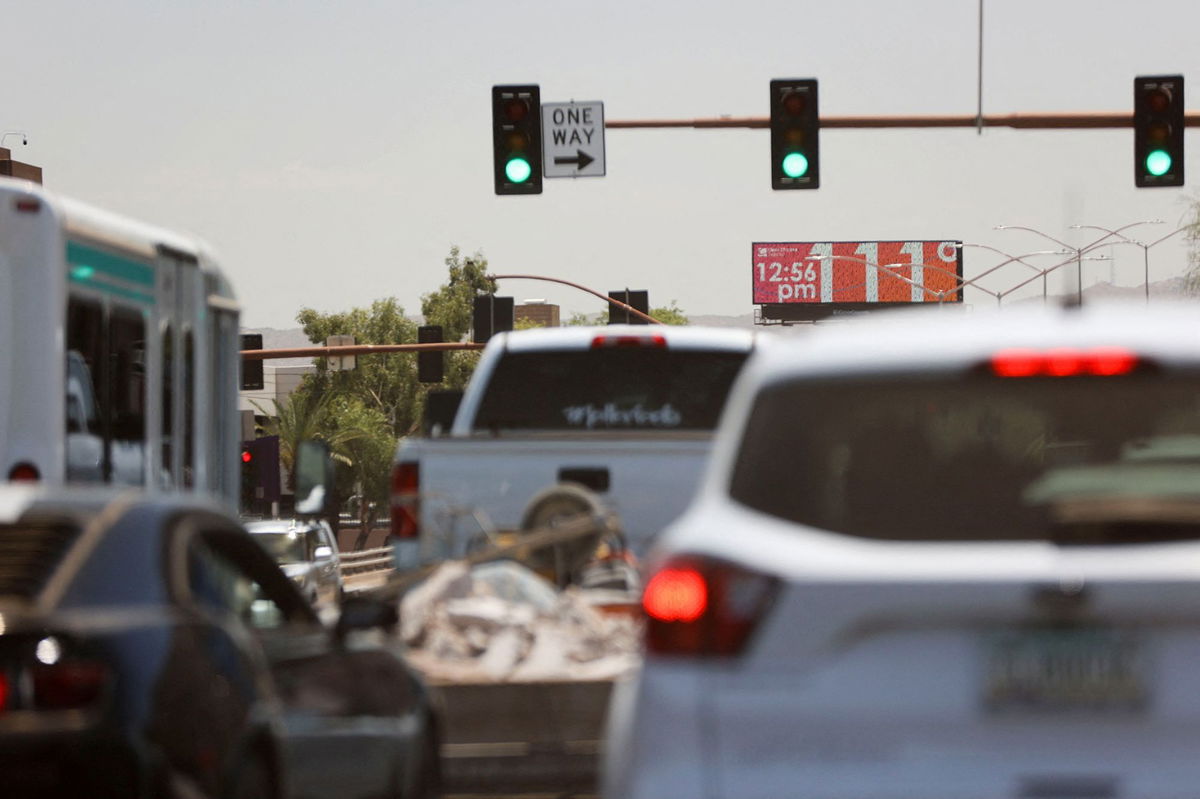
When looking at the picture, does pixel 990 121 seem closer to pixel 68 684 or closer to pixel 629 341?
pixel 629 341

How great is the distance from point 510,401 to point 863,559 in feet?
22.9

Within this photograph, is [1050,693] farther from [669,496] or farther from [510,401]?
[510,401]

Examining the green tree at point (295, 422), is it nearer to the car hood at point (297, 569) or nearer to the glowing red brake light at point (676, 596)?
the car hood at point (297, 569)

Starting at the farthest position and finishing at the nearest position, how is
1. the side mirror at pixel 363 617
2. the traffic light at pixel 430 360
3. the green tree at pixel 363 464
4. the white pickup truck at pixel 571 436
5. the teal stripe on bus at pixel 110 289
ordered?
the green tree at pixel 363 464, the traffic light at pixel 430 360, the teal stripe on bus at pixel 110 289, the white pickup truck at pixel 571 436, the side mirror at pixel 363 617

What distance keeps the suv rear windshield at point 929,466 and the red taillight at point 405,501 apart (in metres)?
4.52

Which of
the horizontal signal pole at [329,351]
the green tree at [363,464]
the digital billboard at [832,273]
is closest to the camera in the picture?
the horizontal signal pole at [329,351]

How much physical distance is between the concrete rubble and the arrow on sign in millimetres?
18095

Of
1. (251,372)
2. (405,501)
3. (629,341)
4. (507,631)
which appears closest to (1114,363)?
(507,631)

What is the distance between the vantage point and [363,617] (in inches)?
302

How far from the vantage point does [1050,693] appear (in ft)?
16.0

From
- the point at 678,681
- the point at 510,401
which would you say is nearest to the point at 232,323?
the point at 510,401

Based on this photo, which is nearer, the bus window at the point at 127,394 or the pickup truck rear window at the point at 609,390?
the pickup truck rear window at the point at 609,390

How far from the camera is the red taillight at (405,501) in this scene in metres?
10.3

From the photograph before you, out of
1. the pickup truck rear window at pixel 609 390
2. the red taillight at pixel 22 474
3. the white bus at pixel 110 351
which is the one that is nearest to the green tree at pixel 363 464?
the white bus at pixel 110 351
